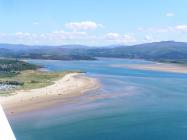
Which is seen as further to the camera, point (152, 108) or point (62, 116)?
point (152, 108)

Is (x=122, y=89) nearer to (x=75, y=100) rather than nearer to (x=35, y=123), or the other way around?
(x=75, y=100)

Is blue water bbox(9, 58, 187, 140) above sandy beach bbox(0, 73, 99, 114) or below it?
below

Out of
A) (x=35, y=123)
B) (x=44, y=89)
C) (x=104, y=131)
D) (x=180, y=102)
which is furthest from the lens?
(x=44, y=89)

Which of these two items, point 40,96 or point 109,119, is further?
point 40,96

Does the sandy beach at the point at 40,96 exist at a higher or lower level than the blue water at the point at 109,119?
higher

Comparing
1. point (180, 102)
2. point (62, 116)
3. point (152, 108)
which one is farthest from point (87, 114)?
point (180, 102)

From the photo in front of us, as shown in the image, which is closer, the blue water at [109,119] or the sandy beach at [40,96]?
the blue water at [109,119]

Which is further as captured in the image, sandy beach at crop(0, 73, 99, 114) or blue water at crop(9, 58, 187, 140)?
sandy beach at crop(0, 73, 99, 114)

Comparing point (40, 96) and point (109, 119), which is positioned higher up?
point (40, 96)
